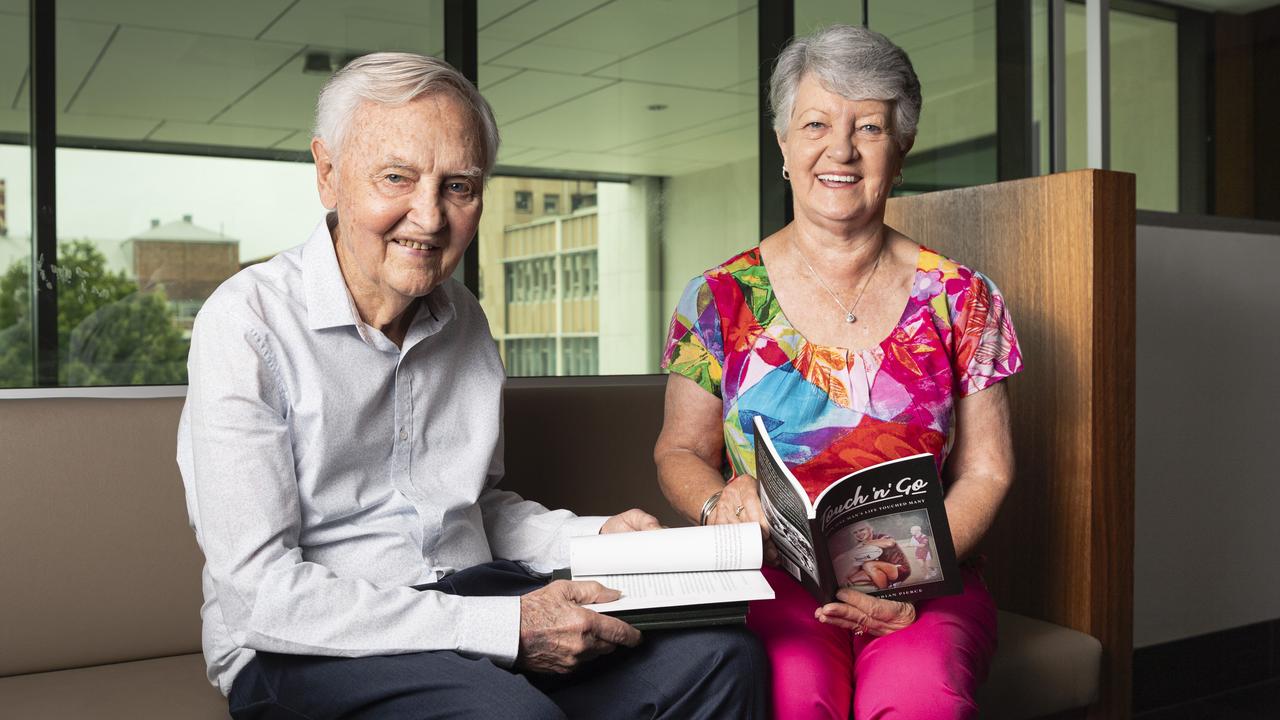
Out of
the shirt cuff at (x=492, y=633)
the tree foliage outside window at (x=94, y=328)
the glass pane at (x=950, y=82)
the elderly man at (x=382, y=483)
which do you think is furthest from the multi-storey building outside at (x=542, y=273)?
the shirt cuff at (x=492, y=633)

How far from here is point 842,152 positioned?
70.2 inches

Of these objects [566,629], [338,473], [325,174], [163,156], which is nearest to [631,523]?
[566,629]

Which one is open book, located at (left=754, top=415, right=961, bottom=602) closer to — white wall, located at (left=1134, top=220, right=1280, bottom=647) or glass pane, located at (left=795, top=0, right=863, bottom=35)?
white wall, located at (left=1134, top=220, right=1280, bottom=647)

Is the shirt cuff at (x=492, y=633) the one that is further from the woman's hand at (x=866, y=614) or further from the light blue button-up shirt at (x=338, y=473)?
the woman's hand at (x=866, y=614)

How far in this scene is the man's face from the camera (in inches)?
55.1

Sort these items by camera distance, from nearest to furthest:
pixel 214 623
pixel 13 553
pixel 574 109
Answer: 1. pixel 214 623
2. pixel 13 553
3. pixel 574 109

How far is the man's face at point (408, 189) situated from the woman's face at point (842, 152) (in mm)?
648

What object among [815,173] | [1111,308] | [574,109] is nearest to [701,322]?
[815,173]

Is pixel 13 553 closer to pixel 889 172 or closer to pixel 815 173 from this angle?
pixel 815 173

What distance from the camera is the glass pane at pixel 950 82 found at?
12.0 feet

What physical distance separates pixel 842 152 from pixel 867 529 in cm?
70

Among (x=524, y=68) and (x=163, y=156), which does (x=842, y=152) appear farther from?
(x=163, y=156)

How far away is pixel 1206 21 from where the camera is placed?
11.6ft

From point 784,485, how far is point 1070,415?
100cm
